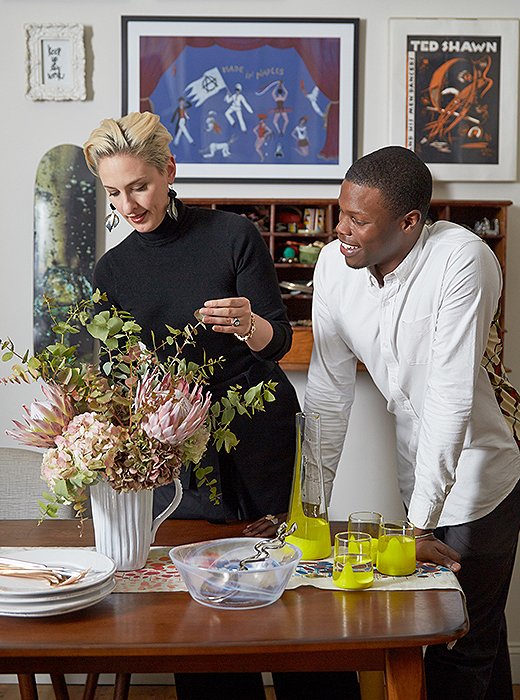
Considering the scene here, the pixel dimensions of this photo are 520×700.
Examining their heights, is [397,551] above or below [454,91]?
below

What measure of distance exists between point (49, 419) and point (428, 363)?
854 millimetres

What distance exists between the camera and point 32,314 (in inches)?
120

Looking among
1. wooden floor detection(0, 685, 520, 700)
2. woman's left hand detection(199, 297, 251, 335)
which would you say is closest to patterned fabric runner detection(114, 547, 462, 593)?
woman's left hand detection(199, 297, 251, 335)

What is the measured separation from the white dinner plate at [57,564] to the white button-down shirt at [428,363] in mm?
649

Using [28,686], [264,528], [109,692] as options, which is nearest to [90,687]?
[28,686]

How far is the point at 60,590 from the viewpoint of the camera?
138 cm

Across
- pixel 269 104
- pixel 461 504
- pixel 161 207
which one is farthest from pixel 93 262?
pixel 461 504

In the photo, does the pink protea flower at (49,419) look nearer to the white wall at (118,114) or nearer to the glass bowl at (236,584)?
the glass bowl at (236,584)

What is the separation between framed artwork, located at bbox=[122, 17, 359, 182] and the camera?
9.70 feet

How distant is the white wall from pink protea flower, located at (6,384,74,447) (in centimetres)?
159

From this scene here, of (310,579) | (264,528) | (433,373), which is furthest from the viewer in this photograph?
(433,373)

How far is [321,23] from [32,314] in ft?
4.41

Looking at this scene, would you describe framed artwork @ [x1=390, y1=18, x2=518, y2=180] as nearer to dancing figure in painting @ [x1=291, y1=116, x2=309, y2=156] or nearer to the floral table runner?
dancing figure in painting @ [x1=291, y1=116, x2=309, y2=156]

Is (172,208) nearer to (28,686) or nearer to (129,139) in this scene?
(129,139)
